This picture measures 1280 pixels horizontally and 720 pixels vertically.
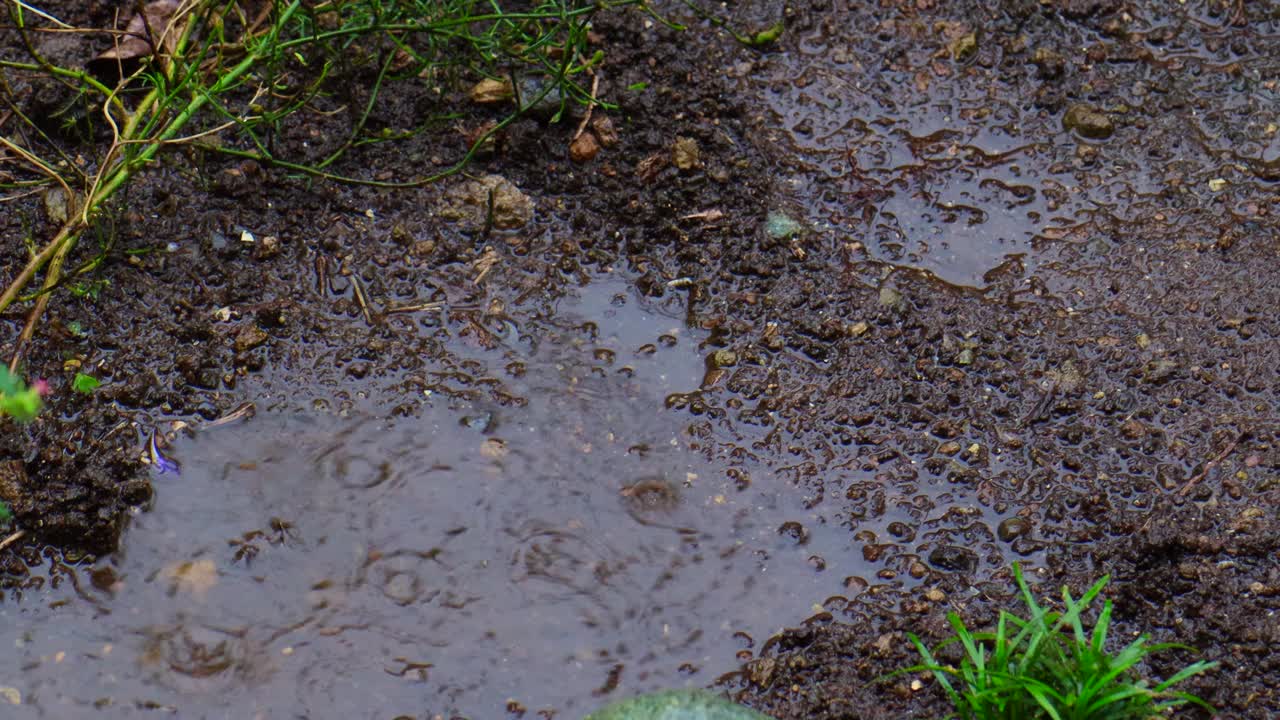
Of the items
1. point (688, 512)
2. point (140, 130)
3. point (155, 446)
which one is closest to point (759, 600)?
point (688, 512)

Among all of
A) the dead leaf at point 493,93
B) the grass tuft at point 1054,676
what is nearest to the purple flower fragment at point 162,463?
the dead leaf at point 493,93

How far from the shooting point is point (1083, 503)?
2.31 metres

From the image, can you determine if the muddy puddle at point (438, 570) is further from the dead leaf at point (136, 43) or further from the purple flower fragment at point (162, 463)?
the dead leaf at point (136, 43)

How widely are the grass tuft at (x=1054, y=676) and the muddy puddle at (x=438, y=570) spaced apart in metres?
0.34

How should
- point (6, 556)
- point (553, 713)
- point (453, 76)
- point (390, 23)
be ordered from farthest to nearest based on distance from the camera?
1. point (453, 76)
2. point (390, 23)
3. point (6, 556)
4. point (553, 713)

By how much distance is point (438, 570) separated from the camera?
2293 mm

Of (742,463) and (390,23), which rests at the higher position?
(390,23)

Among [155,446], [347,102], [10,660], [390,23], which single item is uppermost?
[390,23]

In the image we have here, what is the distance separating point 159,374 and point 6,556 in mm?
479

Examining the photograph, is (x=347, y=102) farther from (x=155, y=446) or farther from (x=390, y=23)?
(x=155, y=446)

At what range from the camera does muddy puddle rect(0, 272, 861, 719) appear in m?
2.15

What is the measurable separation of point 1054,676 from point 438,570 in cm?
118

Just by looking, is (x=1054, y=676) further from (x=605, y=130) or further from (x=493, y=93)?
(x=493, y=93)

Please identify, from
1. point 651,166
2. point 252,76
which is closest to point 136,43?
point 252,76
